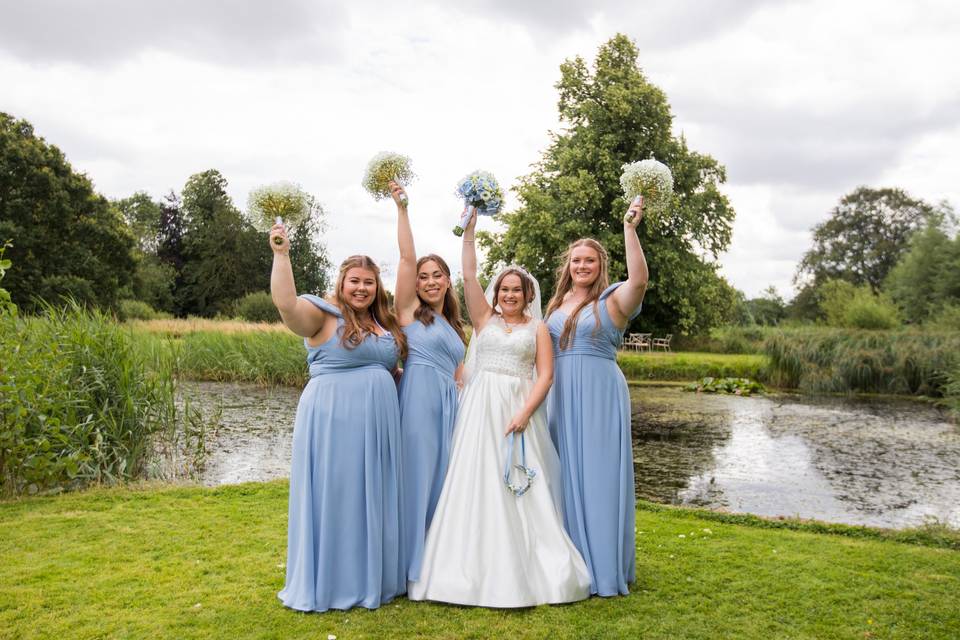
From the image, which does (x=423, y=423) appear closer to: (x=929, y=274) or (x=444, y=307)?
(x=444, y=307)

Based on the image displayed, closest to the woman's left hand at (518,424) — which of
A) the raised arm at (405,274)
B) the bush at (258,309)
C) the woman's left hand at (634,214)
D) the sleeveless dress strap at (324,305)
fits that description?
the raised arm at (405,274)

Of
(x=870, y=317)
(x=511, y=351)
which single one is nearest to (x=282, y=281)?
(x=511, y=351)

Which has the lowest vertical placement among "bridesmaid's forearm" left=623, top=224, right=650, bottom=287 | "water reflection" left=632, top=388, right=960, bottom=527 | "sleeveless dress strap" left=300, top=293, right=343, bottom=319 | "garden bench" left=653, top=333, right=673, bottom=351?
"water reflection" left=632, top=388, right=960, bottom=527

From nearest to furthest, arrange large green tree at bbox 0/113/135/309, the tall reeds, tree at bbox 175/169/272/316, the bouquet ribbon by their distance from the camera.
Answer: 1. the bouquet ribbon
2. the tall reeds
3. large green tree at bbox 0/113/135/309
4. tree at bbox 175/169/272/316

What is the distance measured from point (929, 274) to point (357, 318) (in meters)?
42.2

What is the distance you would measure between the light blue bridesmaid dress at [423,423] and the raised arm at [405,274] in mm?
138

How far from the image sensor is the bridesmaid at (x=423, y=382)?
508cm

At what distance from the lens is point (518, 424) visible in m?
5.09

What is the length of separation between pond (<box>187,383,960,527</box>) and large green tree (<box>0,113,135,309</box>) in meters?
19.9

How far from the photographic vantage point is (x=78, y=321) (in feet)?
28.1

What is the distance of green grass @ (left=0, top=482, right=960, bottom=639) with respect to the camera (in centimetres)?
453

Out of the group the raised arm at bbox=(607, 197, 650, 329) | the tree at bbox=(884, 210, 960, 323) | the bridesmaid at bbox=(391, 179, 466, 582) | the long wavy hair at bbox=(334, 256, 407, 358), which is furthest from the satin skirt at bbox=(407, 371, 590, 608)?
the tree at bbox=(884, 210, 960, 323)

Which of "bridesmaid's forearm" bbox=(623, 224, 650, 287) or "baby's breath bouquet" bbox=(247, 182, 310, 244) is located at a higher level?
"baby's breath bouquet" bbox=(247, 182, 310, 244)

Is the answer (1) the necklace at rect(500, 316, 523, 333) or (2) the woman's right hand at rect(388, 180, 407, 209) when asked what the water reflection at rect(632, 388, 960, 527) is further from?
(2) the woman's right hand at rect(388, 180, 407, 209)
